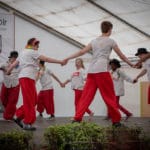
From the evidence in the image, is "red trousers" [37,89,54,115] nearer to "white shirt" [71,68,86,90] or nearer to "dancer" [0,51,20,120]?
"white shirt" [71,68,86,90]

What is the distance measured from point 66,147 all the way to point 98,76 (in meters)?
2.24

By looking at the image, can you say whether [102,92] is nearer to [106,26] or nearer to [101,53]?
[101,53]

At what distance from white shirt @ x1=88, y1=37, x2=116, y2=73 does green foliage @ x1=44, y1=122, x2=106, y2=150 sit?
2069 millimetres

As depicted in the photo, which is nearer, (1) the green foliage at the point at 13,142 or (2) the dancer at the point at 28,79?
(1) the green foliage at the point at 13,142

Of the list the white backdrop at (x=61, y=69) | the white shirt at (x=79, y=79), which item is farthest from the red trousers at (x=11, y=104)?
the white backdrop at (x=61, y=69)

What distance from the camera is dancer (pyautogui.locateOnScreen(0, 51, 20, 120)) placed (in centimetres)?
878

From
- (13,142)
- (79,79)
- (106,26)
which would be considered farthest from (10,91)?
(13,142)

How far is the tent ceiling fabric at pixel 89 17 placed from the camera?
9023mm

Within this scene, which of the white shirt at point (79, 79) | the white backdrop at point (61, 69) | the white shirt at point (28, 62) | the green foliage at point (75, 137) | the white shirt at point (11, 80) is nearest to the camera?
the green foliage at point (75, 137)

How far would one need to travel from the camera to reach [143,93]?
1165 centimetres

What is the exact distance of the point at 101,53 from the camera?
6078 mm

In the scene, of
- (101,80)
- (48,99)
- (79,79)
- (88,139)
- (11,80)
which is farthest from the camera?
(48,99)

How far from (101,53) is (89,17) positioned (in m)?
4.13

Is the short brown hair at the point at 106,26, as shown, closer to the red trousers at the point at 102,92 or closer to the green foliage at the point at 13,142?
the red trousers at the point at 102,92
